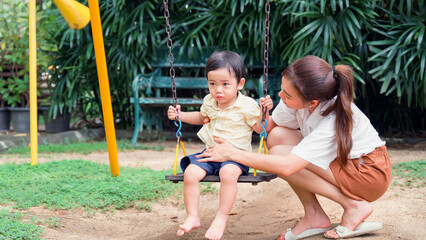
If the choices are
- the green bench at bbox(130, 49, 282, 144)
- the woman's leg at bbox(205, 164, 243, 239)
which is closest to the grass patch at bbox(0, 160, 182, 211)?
the woman's leg at bbox(205, 164, 243, 239)

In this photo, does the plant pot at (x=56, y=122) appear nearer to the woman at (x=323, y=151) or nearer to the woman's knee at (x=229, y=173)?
the woman at (x=323, y=151)

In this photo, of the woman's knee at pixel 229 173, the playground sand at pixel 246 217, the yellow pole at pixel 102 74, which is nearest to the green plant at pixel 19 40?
the yellow pole at pixel 102 74

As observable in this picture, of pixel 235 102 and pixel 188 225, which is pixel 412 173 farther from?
pixel 188 225

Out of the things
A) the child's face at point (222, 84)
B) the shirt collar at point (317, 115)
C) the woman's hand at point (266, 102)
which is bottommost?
the shirt collar at point (317, 115)

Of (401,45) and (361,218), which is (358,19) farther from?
(361,218)

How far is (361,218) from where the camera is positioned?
253 centimetres

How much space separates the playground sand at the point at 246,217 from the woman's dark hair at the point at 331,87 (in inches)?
21.9

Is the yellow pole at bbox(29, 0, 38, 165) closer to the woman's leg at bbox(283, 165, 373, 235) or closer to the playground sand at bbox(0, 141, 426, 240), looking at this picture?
the playground sand at bbox(0, 141, 426, 240)

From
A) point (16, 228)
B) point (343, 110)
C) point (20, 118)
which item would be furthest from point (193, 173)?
point (20, 118)

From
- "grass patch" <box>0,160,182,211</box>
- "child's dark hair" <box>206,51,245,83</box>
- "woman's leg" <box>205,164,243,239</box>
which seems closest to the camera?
"woman's leg" <box>205,164,243,239</box>

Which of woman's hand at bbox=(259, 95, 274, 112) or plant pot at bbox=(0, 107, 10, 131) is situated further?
plant pot at bbox=(0, 107, 10, 131)

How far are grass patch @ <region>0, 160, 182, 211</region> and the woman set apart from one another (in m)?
0.97

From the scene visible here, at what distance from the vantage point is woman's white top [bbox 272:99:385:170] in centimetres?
237

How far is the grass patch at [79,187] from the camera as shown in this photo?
3.23 meters
